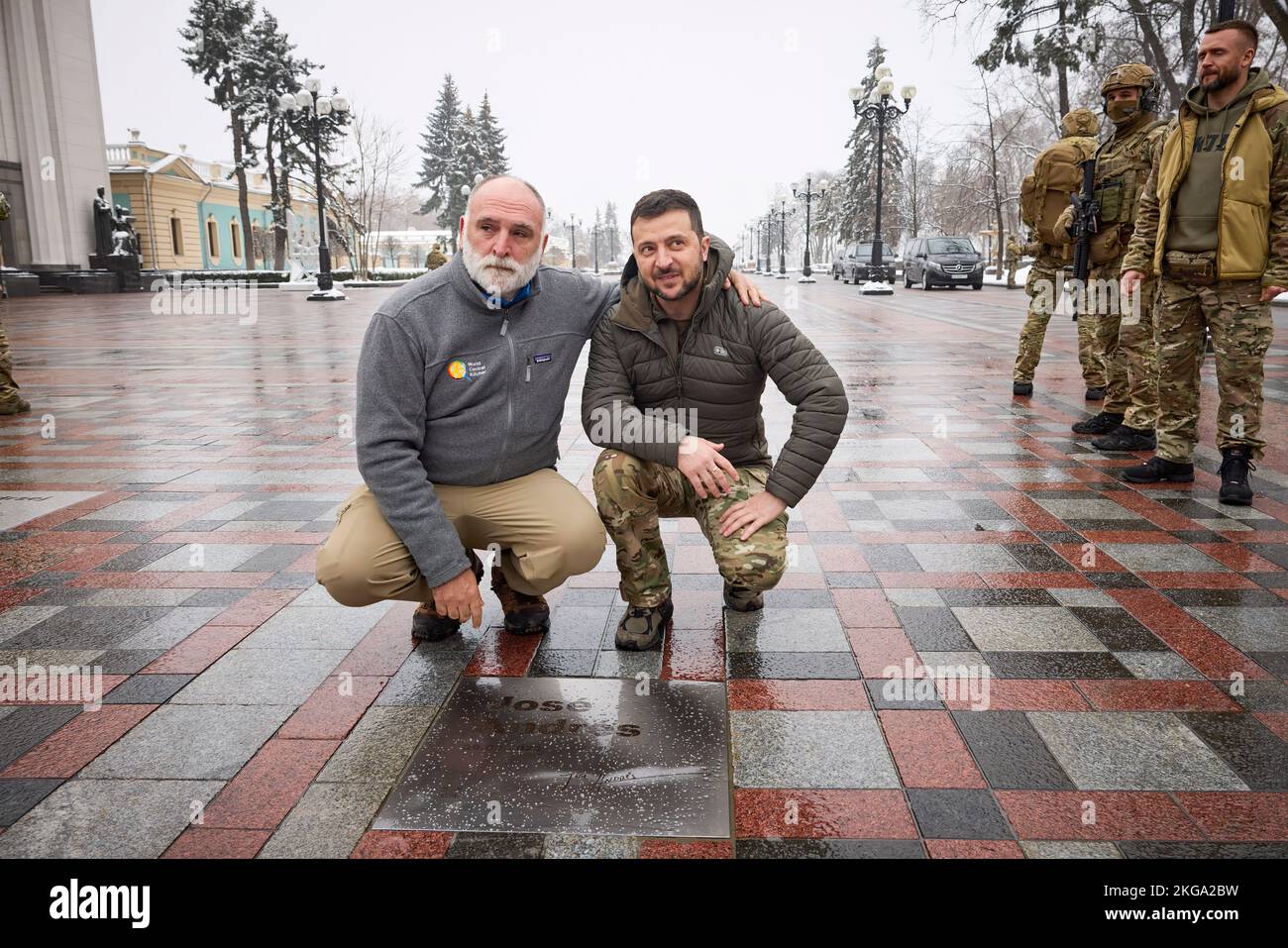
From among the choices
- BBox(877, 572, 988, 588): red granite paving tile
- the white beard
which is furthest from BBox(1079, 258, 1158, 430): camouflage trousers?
the white beard

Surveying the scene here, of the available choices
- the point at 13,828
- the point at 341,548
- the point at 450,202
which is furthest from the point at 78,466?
the point at 450,202

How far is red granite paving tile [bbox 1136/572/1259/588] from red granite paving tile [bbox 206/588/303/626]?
11.5ft

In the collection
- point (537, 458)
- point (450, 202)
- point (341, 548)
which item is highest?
point (450, 202)

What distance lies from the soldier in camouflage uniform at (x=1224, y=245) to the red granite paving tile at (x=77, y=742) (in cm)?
509

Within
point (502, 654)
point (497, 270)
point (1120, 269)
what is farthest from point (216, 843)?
point (1120, 269)

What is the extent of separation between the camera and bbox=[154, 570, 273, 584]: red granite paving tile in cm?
382

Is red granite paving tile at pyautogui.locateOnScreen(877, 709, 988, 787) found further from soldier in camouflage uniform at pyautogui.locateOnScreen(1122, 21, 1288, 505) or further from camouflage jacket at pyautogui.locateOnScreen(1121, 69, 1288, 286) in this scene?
camouflage jacket at pyautogui.locateOnScreen(1121, 69, 1288, 286)

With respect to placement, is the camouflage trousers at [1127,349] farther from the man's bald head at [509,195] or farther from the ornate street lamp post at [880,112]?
the ornate street lamp post at [880,112]

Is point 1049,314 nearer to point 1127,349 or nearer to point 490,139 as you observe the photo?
point 1127,349

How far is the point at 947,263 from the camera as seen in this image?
31.2m

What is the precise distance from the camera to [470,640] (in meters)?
3.32
